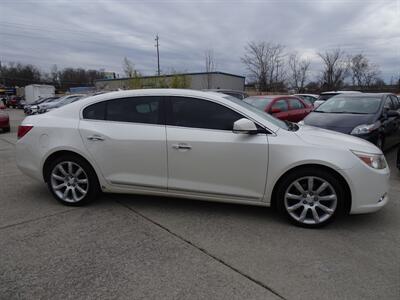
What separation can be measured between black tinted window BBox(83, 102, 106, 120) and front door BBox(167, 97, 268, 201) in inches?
36.6

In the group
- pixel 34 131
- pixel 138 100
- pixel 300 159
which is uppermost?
pixel 138 100

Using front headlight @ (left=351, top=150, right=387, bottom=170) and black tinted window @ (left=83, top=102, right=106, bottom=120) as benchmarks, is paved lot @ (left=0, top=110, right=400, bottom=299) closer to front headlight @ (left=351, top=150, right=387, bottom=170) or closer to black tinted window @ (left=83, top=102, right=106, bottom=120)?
front headlight @ (left=351, top=150, right=387, bottom=170)

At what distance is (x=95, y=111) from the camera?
3.89 metres

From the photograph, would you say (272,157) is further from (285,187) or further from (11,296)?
(11,296)

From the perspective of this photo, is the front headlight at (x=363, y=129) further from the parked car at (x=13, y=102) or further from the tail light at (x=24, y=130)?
the parked car at (x=13, y=102)

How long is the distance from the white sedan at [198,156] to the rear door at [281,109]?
17.9 ft

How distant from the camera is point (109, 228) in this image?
334 centimetres

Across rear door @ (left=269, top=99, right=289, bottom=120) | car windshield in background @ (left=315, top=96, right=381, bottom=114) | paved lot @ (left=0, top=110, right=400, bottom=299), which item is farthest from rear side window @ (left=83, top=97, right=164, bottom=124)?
rear door @ (left=269, top=99, right=289, bottom=120)

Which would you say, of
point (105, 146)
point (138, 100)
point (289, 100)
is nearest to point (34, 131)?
point (105, 146)

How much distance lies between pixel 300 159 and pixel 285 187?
0.37 metres

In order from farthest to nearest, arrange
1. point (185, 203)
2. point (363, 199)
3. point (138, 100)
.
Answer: point (185, 203)
point (138, 100)
point (363, 199)

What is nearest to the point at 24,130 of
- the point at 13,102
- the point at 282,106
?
the point at 282,106

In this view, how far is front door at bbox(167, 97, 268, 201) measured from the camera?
10.9ft

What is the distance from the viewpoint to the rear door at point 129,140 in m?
3.59
